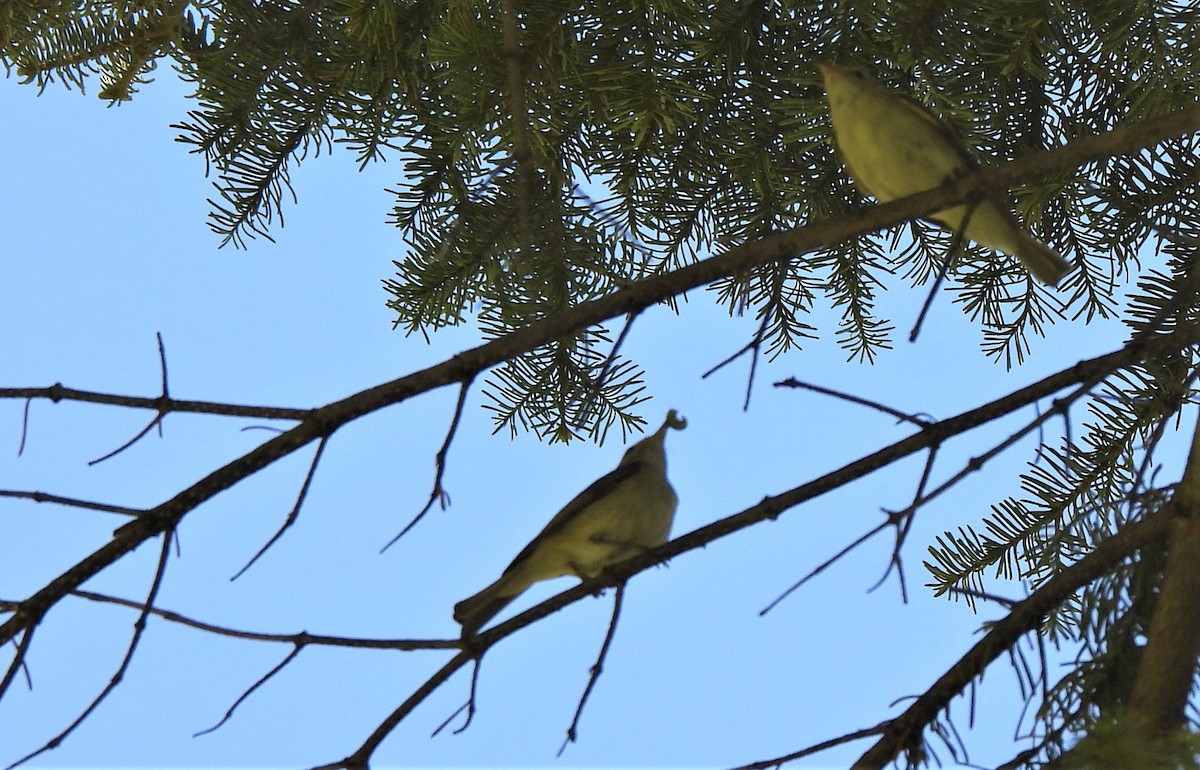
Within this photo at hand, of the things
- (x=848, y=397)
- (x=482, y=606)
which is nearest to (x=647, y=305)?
(x=848, y=397)

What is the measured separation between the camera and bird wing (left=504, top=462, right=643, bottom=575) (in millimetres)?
2422

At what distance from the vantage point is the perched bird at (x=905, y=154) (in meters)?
2.00

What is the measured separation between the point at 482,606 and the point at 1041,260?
1419mm

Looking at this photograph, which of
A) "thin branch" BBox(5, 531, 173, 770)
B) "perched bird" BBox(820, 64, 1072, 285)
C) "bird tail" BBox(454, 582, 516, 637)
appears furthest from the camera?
"bird tail" BBox(454, 582, 516, 637)

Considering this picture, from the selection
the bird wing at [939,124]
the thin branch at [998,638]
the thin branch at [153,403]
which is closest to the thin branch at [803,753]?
the thin branch at [998,638]

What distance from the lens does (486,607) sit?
2.46 metres

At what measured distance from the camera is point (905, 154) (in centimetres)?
210

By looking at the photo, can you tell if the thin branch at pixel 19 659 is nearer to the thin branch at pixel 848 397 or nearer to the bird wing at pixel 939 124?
the thin branch at pixel 848 397

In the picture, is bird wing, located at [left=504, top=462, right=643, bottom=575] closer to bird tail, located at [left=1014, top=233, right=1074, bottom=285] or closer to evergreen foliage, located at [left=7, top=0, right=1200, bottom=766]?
evergreen foliage, located at [left=7, top=0, right=1200, bottom=766]

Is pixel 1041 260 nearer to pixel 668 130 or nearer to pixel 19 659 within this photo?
pixel 668 130

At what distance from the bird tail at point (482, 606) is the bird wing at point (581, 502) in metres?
0.07

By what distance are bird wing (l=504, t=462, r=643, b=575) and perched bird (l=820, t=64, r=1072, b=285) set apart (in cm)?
87

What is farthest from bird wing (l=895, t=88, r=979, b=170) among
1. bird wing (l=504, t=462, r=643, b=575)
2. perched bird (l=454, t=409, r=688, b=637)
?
bird wing (l=504, t=462, r=643, b=575)

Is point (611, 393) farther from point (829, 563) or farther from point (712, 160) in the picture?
point (829, 563)
